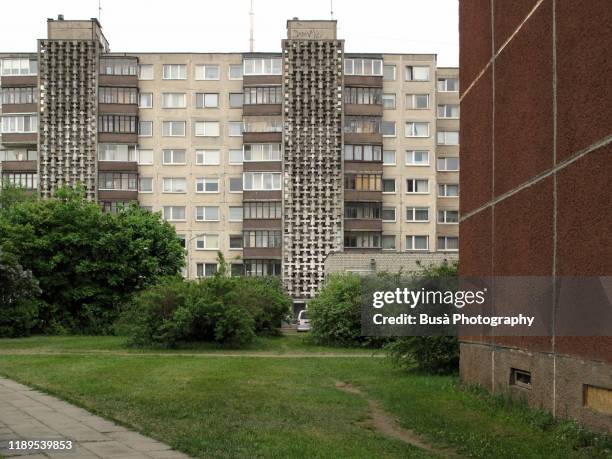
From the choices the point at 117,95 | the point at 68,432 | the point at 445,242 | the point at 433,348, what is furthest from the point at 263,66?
the point at 68,432

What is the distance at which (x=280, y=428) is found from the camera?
36.7ft

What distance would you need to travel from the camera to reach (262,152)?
7294cm

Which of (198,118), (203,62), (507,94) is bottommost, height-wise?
(507,94)

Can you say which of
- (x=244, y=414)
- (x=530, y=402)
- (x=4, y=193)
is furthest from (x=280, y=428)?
(x=4, y=193)

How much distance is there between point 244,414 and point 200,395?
8.98 ft

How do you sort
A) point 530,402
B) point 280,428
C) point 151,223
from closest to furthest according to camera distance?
point 280,428, point 530,402, point 151,223

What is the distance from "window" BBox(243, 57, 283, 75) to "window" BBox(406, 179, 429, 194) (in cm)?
1428

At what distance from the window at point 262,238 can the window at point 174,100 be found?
1261 cm

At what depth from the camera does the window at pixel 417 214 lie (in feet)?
245

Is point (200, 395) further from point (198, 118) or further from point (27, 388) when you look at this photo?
point (198, 118)

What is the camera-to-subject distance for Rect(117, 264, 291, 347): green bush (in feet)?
110

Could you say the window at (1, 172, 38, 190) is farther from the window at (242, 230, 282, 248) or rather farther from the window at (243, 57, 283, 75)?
the window at (243, 57, 283, 75)

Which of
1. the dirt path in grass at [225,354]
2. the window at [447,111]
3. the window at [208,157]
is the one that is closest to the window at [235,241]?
the window at [208,157]

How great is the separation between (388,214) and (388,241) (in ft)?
7.49
